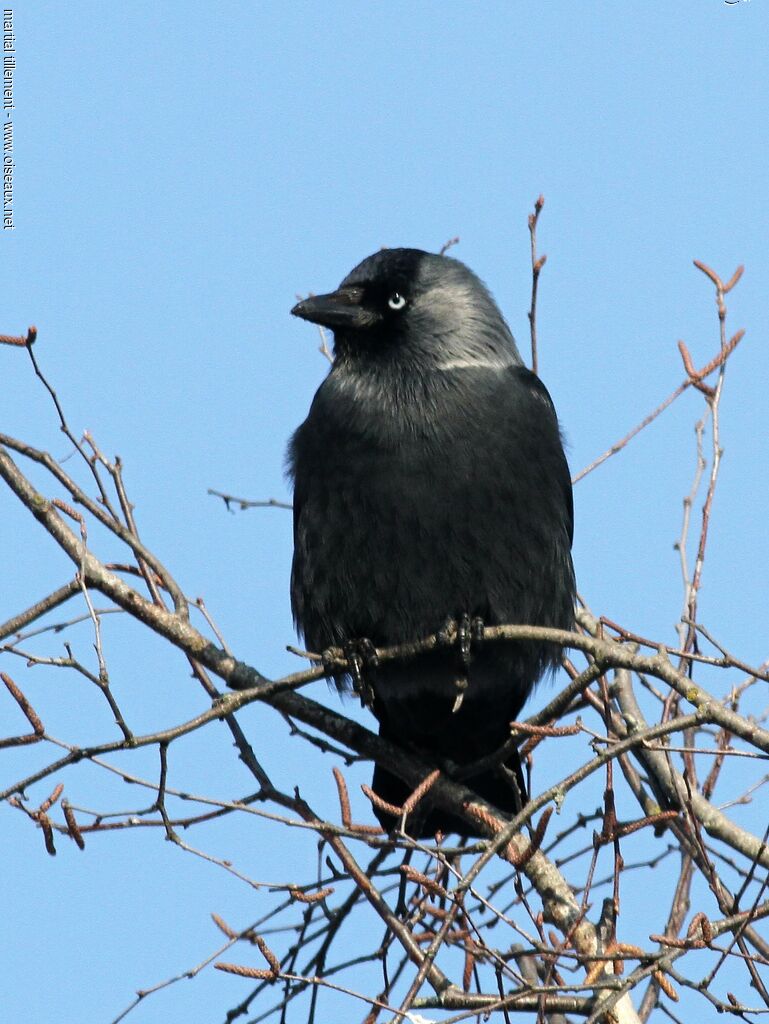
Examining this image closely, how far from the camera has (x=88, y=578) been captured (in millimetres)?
4578

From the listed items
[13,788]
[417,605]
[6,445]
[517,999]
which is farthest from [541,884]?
[6,445]

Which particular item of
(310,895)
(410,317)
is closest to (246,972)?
(310,895)

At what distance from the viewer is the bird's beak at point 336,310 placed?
6031 mm

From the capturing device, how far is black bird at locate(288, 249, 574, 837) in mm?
5406

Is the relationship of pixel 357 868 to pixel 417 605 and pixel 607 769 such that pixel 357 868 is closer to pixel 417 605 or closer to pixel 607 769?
pixel 607 769

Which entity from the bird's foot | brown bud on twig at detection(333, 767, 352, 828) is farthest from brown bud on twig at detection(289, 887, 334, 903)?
the bird's foot

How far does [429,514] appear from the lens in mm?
5359

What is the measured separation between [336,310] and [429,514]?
1243 mm

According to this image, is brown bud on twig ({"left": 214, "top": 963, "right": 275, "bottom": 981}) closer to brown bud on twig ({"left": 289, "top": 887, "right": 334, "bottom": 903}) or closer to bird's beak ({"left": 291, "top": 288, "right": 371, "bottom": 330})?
brown bud on twig ({"left": 289, "top": 887, "right": 334, "bottom": 903})

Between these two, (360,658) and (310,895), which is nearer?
(310,895)

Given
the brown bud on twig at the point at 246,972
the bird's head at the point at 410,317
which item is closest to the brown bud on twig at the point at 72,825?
the brown bud on twig at the point at 246,972

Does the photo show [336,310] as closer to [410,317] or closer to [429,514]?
[410,317]

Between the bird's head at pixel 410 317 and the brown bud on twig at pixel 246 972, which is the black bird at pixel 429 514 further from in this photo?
the brown bud on twig at pixel 246 972

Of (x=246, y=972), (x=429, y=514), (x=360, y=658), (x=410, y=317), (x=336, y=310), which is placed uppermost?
(x=410, y=317)
